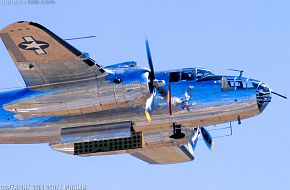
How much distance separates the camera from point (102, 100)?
3338 centimetres

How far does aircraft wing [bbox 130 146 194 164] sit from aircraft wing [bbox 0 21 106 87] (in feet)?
24.1

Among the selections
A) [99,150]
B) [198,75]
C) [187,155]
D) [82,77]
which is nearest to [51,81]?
[82,77]

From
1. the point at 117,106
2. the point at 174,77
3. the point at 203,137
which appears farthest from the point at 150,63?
the point at 203,137

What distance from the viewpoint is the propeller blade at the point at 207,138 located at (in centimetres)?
3906

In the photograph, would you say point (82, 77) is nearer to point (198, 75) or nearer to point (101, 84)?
point (101, 84)

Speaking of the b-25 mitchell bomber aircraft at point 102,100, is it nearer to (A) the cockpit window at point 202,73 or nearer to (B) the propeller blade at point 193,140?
(A) the cockpit window at point 202,73

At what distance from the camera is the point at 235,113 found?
3447cm

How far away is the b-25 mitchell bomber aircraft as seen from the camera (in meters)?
33.2

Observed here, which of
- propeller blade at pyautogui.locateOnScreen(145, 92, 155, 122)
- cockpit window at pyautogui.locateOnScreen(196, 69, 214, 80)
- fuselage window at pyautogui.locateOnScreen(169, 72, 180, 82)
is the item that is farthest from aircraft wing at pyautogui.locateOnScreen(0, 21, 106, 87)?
cockpit window at pyautogui.locateOnScreen(196, 69, 214, 80)

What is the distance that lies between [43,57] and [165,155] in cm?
938

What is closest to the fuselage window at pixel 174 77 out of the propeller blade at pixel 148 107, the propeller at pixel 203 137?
the propeller blade at pixel 148 107

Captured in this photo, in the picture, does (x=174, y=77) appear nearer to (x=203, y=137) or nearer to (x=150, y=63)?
(x=150, y=63)

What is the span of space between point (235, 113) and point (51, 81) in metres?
7.14

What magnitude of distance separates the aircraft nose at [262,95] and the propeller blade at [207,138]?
16.7ft
